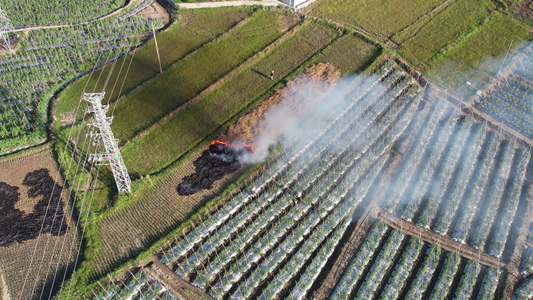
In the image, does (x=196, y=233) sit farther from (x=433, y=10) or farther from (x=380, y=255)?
(x=433, y=10)

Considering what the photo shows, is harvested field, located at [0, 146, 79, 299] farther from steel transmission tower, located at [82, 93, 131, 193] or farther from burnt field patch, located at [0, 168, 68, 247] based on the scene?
Result: steel transmission tower, located at [82, 93, 131, 193]

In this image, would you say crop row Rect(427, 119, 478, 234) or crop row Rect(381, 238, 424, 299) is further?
crop row Rect(427, 119, 478, 234)

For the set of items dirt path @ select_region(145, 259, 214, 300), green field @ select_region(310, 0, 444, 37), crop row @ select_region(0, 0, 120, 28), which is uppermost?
green field @ select_region(310, 0, 444, 37)

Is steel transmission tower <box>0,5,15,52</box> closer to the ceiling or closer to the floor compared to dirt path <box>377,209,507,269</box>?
closer to the ceiling

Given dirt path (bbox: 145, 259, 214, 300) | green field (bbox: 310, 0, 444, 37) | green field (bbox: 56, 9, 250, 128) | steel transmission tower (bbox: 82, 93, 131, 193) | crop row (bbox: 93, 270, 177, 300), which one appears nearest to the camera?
crop row (bbox: 93, 270, 177, 300)

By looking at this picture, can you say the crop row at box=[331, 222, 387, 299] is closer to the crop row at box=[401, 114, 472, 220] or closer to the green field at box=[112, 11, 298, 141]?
the crop row at box=[401, 114, 472, 220]

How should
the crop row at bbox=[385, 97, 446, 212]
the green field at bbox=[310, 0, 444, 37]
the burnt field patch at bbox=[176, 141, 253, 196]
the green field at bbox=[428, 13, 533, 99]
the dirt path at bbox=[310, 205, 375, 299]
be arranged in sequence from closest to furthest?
1. the dirt path at bbox=[310, 205, 375, 299]
2. the crop row at bbox=[385, 97, 446, 212]
3. the burnt field patch at bbox=[176, 141, 253, 196]
4. the green field at bbox=[428, 13, 533, 99]
5. the green field at bbox=[310, 0, 444, 37]

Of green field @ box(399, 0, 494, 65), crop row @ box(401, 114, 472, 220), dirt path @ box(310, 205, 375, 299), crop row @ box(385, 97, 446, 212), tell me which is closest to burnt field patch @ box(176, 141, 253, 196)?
dirt path @ box(310, 205, 375, 299)
